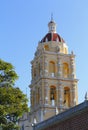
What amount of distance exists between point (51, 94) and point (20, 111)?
66.3 ft

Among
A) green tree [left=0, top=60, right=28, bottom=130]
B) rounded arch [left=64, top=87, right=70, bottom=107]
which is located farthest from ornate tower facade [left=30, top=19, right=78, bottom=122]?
green tree [left=0, top=60, right=28, bottom=130]

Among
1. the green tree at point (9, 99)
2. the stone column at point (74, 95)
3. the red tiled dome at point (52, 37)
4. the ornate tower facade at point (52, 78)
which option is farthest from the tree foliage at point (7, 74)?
the red tiled dome at point (52, 37)

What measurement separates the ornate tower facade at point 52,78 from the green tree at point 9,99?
1683 centimetres

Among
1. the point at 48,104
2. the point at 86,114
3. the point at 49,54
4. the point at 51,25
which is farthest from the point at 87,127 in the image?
the point at 51,25

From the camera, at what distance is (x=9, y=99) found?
84.9ft

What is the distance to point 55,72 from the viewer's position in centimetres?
4669

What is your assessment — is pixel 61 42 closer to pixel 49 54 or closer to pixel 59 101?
pixel 49 54

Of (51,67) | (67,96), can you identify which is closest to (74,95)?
(67,96)

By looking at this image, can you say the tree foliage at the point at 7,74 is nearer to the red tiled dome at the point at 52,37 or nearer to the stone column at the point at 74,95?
the stone column at the point at 74,95

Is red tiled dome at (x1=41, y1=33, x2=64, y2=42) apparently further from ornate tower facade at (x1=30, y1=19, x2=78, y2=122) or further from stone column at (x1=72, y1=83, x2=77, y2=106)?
stone column at (x1=72, y1=83, x2=77, y2=106)

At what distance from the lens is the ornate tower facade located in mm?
44594

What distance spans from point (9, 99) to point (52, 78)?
2044 centimetres

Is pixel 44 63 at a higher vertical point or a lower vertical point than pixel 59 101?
higher

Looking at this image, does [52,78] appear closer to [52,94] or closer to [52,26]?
[52,94]
